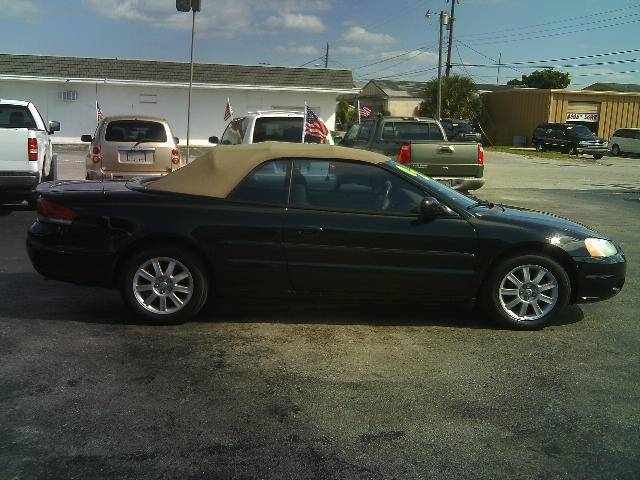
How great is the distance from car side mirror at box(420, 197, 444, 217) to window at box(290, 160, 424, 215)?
0.09 metres

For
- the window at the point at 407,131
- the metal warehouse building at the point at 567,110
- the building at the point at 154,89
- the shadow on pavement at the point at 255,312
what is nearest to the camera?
the shadow on pavement at the point at 255,312

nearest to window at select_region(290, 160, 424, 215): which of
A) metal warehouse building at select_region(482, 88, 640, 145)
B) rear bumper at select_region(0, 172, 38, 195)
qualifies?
rear bumper at select_region(0, 172, 38, 195)

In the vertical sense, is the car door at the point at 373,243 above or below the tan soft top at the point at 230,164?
below

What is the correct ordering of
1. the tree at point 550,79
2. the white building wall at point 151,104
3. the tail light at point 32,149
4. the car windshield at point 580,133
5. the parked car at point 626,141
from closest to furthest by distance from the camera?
1. the tail light at point 32,149
2. the white building wall at point 151,104
3. the car windshield at point 580,133
4. the parked car at point 626,141
5. the tree at point 550,79

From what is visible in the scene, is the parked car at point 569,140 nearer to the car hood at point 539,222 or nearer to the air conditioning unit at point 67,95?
the air conditioning unit at point 67,95

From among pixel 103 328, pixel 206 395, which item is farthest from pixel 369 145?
pixel 206 395

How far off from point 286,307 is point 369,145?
29.6ft

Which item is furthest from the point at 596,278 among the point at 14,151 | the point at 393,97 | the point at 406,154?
the point at 393,97

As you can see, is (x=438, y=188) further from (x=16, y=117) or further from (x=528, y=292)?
(x=16, y=117)

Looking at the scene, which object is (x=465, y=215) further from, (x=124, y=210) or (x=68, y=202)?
(x=68, y=202)

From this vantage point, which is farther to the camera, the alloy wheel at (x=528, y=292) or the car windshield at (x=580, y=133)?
the car windshield at (x=580, y=133)

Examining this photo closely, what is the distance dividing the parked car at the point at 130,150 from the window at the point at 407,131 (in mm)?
4835

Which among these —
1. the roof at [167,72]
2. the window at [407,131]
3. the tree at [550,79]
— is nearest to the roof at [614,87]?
the tree at [550,79]

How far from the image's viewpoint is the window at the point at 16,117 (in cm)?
1169
